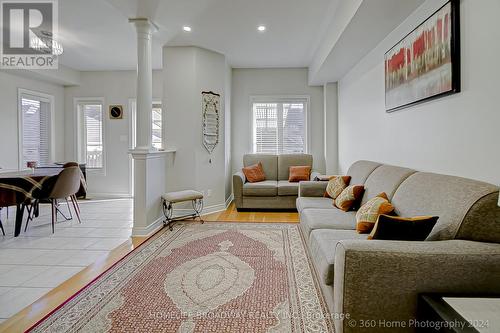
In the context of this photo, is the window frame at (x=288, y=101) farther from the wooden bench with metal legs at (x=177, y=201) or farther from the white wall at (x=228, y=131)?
the wooden bench with metal legs at (x=177, y=201)

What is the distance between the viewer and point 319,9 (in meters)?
→ 3.47

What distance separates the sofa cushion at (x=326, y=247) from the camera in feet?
5.73

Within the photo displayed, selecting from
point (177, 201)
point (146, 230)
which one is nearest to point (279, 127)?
point (177, 201)

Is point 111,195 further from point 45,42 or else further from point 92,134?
point 45,42

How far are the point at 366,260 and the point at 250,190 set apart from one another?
3.66 metres

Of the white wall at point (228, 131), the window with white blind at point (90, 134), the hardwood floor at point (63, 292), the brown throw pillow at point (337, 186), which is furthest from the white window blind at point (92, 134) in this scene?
the brown throw pillow at point (337, 186)

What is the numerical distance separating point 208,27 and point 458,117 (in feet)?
10.6

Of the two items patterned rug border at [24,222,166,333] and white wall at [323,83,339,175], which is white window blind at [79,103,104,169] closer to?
patterned rug border at [24,222,166,333]

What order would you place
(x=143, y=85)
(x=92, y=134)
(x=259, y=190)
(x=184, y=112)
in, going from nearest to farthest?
1. (x=143, y=85)
2. (x=184, y=112)
3. (x=259, y=190)
4. (x=92, y=134)

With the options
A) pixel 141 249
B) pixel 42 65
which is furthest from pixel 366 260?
pixel 42 65

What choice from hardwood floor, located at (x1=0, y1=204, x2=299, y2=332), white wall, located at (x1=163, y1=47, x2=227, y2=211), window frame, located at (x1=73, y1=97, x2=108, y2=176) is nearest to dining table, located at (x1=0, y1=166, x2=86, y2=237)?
hardwood floor, located at (x1=0, y1=204, x2=299, y2=332)

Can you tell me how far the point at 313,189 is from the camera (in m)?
3.99

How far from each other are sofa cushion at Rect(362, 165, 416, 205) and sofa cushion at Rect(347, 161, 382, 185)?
0.41 feet

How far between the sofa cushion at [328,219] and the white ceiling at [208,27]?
2.33 m
